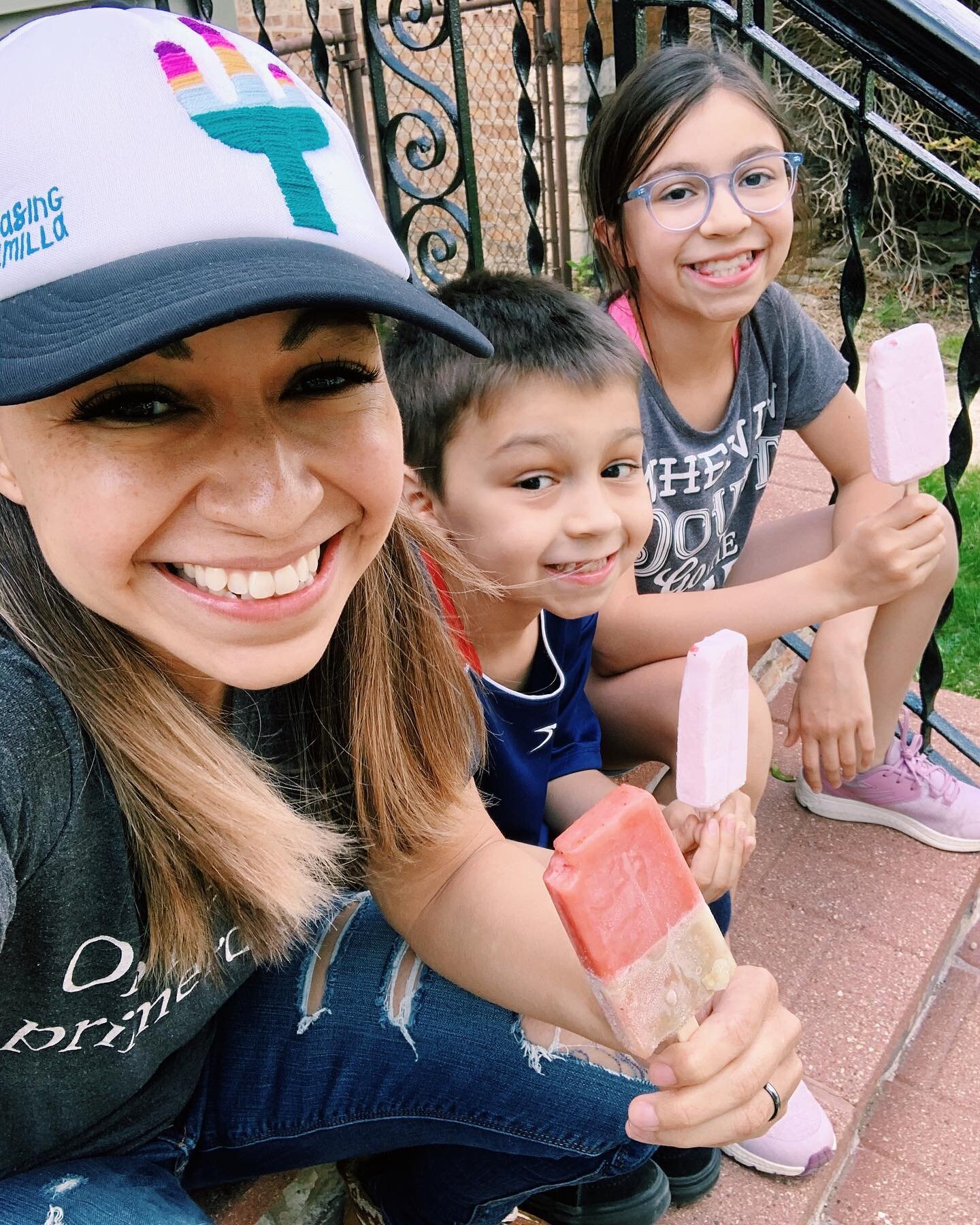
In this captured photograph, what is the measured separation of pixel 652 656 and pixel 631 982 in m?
1.02

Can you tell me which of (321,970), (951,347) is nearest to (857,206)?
(321,970)

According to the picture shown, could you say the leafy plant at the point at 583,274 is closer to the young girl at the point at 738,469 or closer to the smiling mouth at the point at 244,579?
the young girl at the point at 738,469

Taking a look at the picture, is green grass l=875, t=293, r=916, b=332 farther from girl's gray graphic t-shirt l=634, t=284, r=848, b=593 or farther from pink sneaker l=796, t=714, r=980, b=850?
pink sneaker l=796, t=714, r=980, b=850

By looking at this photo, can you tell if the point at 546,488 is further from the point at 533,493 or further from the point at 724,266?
the point at 724,266

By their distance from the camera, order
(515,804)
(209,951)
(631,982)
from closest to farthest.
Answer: (631,982) < (209,951) < (515,804)

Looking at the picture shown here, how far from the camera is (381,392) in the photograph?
116 cm

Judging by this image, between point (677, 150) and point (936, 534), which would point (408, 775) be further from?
point (677, 150)

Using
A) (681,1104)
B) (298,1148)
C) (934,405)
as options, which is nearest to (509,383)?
(934,405)

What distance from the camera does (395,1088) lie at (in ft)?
4.89

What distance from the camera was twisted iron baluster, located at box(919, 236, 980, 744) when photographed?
1.93m

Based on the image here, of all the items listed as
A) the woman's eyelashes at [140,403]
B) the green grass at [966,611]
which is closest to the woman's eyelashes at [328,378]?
the woman's eyelashes at [140,403]

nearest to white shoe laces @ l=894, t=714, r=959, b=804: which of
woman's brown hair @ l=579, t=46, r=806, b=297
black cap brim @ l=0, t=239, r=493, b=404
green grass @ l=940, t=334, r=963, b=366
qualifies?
woman's brown hair @ l=579, t=46, r=806, b=297

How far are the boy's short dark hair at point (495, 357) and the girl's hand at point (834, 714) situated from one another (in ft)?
2.43

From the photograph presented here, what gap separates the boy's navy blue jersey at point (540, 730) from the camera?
185 centimetres
